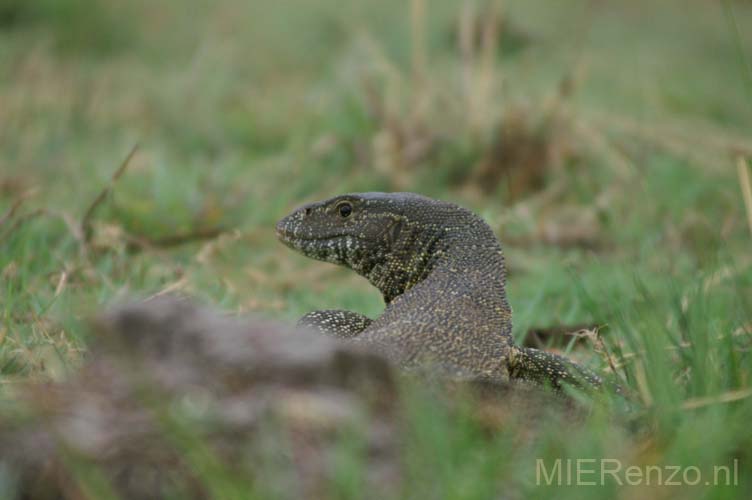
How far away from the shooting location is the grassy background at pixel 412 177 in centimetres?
248

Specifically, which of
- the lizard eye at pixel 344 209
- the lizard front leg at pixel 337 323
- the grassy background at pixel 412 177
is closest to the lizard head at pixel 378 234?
the lizard eye at pixel 344 209

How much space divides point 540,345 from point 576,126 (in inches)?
179

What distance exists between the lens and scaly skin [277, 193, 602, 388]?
9.62ft

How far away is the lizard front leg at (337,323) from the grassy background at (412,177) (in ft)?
2.56

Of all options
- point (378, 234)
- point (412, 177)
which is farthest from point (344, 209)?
point (412, 177)

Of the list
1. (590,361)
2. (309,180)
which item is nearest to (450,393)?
(590,361)

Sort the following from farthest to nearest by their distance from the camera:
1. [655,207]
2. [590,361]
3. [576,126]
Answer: [576,126] < [655,207] < [590,361]

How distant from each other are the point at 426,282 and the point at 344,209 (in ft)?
1.96

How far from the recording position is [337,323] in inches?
140

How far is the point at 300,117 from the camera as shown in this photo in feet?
33.0

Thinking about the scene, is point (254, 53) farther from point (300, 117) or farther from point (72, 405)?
point (72, 405)

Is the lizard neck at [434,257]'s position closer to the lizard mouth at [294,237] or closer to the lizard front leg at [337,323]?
the lizard mouth at [294,237]

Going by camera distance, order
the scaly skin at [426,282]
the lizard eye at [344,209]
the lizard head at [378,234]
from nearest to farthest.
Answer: the scaly skin at [426,282], the lizard head at [378,234], the lizard eye at [344,209]

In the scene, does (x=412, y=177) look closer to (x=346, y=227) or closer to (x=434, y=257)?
(x=346, y=227)
